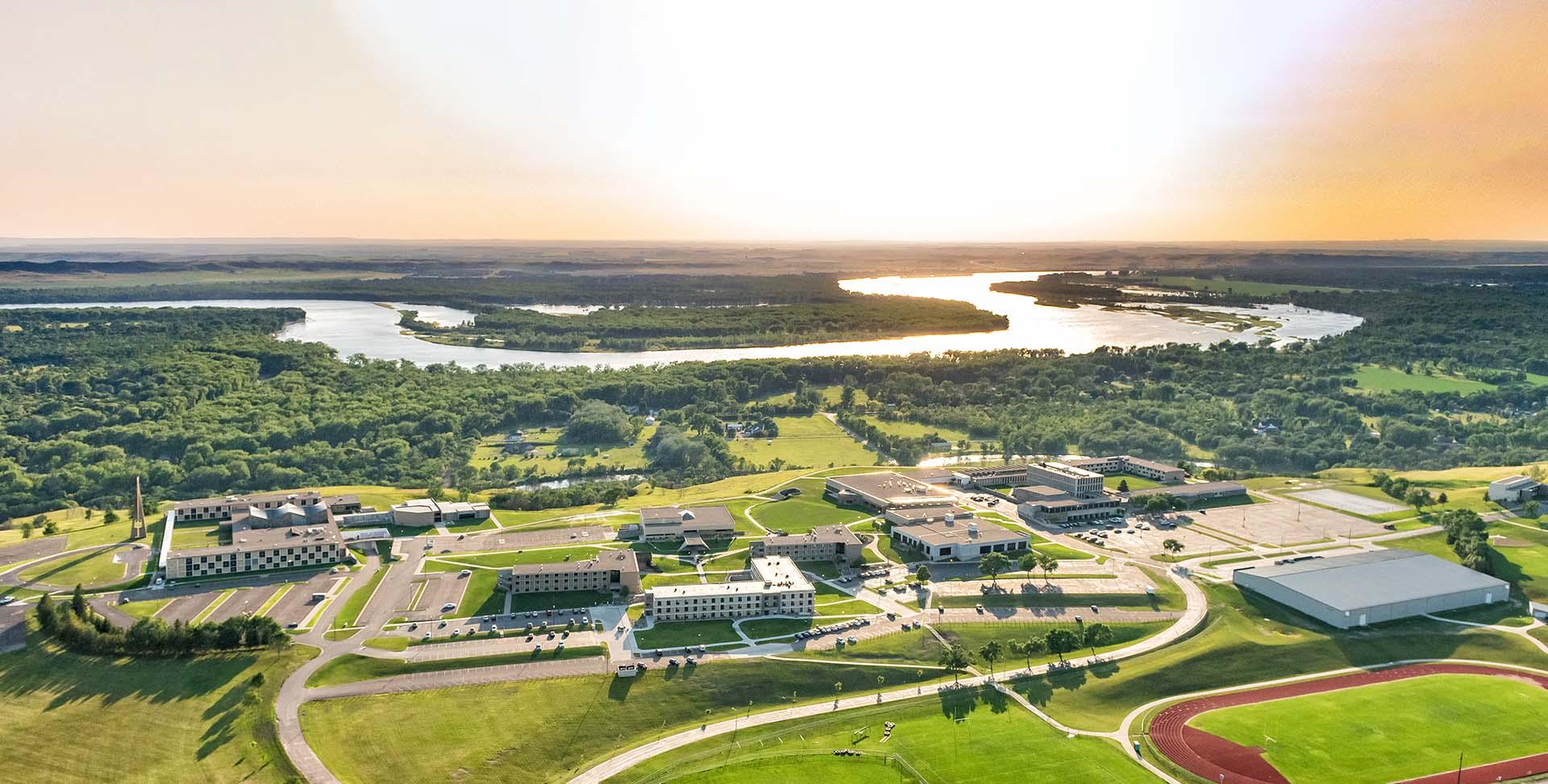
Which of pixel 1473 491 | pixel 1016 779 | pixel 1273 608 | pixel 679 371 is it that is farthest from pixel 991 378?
pixel 1016 779

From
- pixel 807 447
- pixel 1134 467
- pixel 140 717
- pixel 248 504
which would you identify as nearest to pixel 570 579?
pixel 140 717

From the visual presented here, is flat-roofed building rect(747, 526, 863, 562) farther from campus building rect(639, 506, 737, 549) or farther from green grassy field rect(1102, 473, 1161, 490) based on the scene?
green grassy field rect(1102, 473, 1161, 490)

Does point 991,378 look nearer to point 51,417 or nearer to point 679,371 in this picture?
point 679,371

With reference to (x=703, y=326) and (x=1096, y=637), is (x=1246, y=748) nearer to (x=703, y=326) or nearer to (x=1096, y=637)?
(x=1096, y=637)

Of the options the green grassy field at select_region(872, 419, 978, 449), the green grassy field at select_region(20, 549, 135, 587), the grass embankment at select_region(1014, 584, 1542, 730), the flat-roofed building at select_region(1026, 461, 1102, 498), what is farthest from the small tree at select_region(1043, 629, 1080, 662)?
the green grassy field at select_region(20, 549, 135, 587)

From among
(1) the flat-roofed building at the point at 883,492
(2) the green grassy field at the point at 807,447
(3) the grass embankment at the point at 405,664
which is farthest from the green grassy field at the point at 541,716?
(2) the green grassy field at the point at 807,447

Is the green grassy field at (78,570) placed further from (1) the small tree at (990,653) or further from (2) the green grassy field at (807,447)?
(2) the green grassy field at (807,447)
